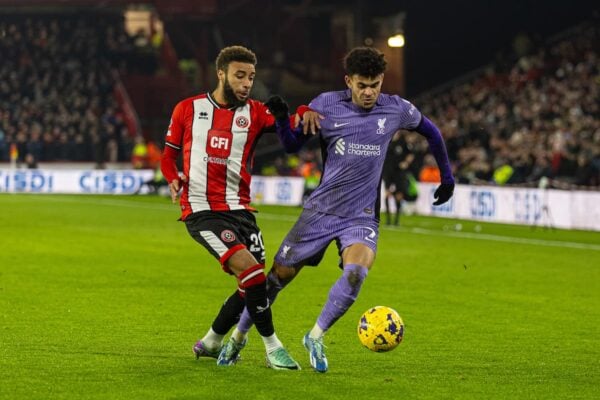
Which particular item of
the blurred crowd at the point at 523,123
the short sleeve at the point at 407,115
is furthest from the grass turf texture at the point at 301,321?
the blurred crowd at the point at 523,123

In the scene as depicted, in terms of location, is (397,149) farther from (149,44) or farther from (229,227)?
(149,44)

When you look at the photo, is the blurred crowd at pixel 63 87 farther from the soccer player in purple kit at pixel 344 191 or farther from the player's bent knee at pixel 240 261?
the player's bent knee at pixel 240 261

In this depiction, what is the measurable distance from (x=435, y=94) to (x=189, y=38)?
9.61 meters

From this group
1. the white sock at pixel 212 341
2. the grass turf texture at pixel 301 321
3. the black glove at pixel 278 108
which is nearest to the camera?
the grass turf texture at pixel 301 321

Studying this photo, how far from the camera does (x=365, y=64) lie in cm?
789

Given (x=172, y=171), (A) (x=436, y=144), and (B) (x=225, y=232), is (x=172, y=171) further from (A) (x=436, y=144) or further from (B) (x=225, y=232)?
(A) (x=436, y=144)

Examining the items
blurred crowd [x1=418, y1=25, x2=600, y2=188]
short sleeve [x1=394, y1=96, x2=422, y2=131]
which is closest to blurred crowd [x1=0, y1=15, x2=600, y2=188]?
blurred crowd [x1=418, y1=25, x2=600, y2=188]

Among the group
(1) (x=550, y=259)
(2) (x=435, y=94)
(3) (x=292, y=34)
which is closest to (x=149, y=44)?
(3) (x=292, y=34)

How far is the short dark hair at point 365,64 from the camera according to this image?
25.9ft

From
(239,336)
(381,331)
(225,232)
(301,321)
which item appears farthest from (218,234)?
(301,321)

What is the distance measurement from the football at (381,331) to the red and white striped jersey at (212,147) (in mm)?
1176

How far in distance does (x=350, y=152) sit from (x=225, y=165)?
848 mm

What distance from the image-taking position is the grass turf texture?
7.62m

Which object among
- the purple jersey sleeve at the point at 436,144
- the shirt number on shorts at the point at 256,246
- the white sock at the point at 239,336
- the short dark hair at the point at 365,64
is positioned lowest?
the white sock at the point at 239,336
